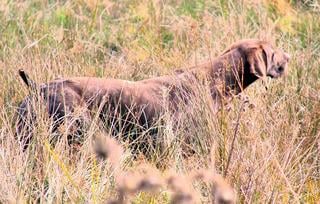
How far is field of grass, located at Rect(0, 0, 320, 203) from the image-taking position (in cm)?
418

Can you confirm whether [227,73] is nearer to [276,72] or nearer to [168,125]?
[276,72]

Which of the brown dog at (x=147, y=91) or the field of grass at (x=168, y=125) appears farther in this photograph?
the brown dog at (x=147, y=91)

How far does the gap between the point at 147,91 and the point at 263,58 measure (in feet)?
3.10

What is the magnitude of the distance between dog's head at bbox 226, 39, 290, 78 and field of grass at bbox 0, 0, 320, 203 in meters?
0.14

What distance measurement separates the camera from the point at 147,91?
623cm

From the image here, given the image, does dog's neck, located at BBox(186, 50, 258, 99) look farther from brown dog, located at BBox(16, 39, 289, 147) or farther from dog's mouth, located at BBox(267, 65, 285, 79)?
dog's mouth, located at BBox(267, 65, 285, 79)

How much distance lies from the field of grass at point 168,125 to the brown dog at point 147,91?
0.54ft

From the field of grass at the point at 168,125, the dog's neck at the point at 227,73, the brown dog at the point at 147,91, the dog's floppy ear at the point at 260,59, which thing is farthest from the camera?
the dog's floppy ear at the point at 260,59

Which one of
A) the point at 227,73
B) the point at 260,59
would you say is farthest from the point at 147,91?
the point at 260,59

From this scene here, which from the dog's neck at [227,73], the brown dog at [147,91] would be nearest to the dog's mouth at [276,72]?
the brown dog at [147,91]

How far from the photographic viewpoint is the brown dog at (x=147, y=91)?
5.64 meters

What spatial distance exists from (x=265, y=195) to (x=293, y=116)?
156 cm

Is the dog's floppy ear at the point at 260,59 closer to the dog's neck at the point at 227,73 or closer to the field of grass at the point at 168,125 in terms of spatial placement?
the dog's neck at the point at 227,73

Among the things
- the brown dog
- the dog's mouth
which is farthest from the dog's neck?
the dog's mouth
